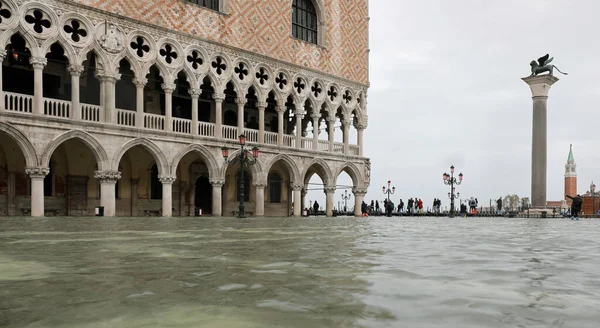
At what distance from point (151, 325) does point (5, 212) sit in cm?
1964

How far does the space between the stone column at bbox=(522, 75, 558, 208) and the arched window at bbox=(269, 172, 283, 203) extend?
13.0 meters

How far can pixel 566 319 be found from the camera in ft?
6.08

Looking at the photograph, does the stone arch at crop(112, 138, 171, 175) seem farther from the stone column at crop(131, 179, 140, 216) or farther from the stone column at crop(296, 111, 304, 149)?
the stone column at crop(296, 111, 304, 149)

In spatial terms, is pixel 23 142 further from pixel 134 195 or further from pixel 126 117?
pixel 134 195

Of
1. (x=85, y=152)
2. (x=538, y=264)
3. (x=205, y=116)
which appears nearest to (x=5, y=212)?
(x=85, y=152)

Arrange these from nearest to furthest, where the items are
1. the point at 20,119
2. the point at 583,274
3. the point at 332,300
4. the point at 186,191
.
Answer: the point at 332,300, the point at 583,274, the point at 20,119, the point at 186,191

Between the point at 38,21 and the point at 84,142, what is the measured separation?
413cm

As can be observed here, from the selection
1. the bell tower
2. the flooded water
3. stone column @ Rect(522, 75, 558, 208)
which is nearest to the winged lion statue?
stone column @ Rect(522, 75, 558, 208)

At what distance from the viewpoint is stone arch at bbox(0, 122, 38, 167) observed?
16.3m

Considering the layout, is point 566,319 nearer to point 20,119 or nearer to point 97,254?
point 97,254

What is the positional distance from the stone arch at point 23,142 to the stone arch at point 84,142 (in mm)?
278

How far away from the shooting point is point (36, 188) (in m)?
17.2

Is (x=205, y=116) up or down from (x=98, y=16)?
down

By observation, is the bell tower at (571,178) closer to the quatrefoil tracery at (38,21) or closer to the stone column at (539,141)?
the stone column at (539,141)
